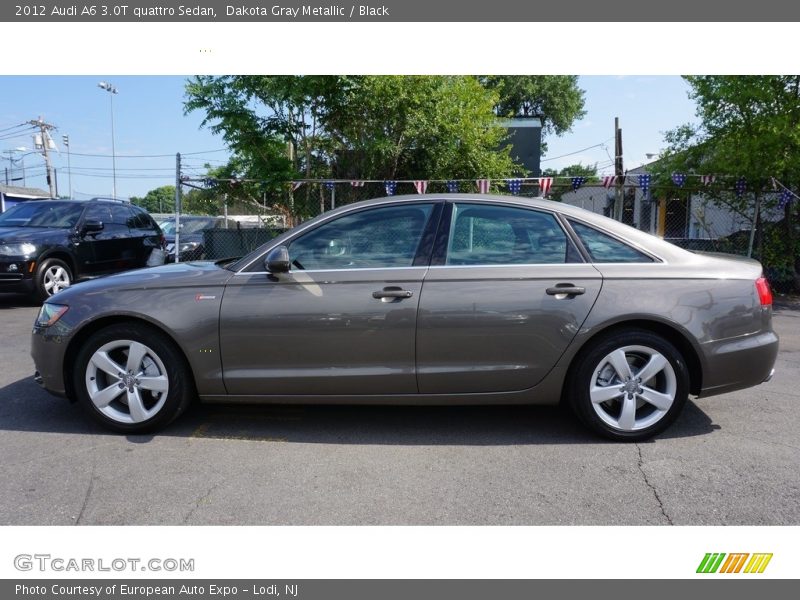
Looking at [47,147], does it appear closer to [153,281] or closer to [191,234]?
[191,234]

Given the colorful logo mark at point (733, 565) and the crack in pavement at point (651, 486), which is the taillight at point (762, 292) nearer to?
the crack in pavement at point (651, 486)

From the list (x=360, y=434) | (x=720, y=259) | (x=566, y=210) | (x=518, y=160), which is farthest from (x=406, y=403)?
(x=518, y=160)

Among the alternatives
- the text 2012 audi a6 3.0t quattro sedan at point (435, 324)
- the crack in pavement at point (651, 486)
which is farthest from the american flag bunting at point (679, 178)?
the crack in pavement at point (651, 486)

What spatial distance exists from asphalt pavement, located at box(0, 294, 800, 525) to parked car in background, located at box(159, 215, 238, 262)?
9137 mm

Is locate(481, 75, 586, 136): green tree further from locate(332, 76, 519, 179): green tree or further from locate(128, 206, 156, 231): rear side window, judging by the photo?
locate(128, 206, 156, 231): rear side window

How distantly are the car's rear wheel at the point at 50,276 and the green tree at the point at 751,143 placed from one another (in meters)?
10.7

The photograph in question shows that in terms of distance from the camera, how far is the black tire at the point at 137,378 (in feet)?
12.1

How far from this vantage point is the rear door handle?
3.56 metres

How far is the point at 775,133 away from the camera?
9031 millimetres

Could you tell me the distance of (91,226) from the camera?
927cm

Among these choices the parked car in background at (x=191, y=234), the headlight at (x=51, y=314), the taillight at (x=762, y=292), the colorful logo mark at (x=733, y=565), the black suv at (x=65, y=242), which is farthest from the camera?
the parked car in background at (x=191, y=234)

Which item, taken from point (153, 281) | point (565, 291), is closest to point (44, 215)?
point (153, 281)

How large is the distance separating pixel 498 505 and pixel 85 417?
308 centimetres

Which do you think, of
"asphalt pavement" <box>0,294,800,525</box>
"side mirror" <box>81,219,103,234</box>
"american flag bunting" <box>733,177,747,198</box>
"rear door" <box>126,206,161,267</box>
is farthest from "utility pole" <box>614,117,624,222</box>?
"side mirror" <box>81,219,103,234</box>
